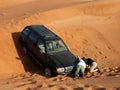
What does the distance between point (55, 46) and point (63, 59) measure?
42.0 inches

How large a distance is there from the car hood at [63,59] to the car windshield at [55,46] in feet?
0.98

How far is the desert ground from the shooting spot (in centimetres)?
1302

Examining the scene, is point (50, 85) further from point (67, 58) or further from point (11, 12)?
point (11, 12)

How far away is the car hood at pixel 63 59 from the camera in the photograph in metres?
15.6

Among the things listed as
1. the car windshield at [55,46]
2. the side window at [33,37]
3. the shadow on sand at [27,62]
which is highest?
the side window at [33,37]

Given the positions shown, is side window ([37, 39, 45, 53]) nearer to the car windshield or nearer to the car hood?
the car windshield

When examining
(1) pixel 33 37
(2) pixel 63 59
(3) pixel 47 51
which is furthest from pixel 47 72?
(1) pixel 33 37

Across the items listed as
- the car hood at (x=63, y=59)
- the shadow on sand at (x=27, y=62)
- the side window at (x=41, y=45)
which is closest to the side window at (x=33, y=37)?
the side window at (x=41, y=45)

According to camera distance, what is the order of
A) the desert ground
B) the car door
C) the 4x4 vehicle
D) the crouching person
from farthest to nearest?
the car door, the 4x4 vehicle, the crouching person, the desert ground

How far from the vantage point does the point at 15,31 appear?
20094 mm

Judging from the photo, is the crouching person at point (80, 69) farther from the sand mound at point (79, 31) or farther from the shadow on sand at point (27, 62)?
the sand mound at point (79, 31)

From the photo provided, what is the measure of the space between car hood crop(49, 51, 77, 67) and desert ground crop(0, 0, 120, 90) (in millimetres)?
578

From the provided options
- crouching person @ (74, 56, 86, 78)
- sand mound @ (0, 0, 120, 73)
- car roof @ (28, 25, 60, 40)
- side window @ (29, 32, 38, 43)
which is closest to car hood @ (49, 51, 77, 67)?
crouching person @ (74, 56, 86, 78)

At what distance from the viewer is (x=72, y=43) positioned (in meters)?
20.5
